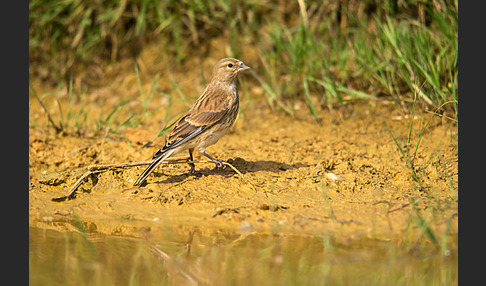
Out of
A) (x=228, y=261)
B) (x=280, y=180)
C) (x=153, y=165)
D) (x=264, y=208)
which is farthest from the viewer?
(x=280, y=180)

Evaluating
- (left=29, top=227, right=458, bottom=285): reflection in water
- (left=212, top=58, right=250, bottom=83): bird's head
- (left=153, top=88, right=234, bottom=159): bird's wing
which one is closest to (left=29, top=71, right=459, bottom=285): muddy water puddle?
(left=29, top=227, right=458, bottom=285): reflection in water

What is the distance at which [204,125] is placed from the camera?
5.25m

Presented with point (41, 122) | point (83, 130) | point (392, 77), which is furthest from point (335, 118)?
point (41, 122)

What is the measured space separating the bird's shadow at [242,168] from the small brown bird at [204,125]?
90mm

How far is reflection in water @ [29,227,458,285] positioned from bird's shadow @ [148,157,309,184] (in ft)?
3.95

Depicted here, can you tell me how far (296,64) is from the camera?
700 cm

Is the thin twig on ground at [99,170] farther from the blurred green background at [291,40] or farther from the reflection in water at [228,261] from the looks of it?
the blurred green background at [291,40]

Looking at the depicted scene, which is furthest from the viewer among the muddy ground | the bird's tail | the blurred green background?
the blurred green background

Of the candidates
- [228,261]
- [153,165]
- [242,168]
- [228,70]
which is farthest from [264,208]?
[228,70]

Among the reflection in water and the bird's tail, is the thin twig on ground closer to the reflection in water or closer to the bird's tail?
the bird's tail

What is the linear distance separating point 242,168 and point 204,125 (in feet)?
1.88

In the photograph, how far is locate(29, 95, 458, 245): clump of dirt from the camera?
4.42m

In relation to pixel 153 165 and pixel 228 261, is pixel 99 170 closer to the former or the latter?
pixel 153 165

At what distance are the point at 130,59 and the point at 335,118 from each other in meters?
3.26
